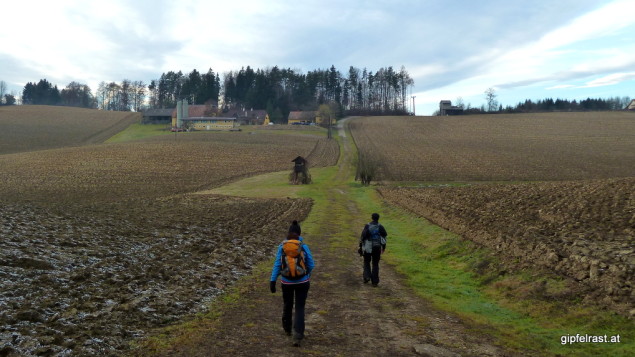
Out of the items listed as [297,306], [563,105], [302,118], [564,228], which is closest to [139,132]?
[302,118]

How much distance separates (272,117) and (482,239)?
4834 inches

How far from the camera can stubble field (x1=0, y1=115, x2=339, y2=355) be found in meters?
7.72

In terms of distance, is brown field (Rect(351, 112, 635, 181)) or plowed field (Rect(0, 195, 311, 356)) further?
brown field (Rect(351, 112, 635, 181))

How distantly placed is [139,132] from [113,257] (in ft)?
330

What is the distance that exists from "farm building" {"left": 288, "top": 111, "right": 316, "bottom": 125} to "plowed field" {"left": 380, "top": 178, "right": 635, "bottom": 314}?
97.1 metres

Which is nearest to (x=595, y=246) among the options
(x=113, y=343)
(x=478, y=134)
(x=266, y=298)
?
(x=266, y=298)

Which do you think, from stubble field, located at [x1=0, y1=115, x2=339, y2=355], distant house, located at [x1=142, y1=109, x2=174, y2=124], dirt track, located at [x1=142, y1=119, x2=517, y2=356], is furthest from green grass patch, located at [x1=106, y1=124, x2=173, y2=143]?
dirt track, located at [x1=142, y1=119, x2=517, y2=356]

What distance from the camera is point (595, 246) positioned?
466 inches

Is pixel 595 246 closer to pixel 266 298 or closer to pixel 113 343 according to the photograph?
pixel 266 298

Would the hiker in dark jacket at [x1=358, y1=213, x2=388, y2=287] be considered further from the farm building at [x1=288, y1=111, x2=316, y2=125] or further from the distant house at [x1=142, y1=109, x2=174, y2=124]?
the distant house at [x1=142, y1=109, x2=174, y2=124]

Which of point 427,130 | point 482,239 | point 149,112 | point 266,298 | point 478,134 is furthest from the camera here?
point 149,112

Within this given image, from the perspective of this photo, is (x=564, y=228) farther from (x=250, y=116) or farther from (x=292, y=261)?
(x=250, y=116)

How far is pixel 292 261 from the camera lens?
791cm

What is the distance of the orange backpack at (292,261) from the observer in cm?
790
